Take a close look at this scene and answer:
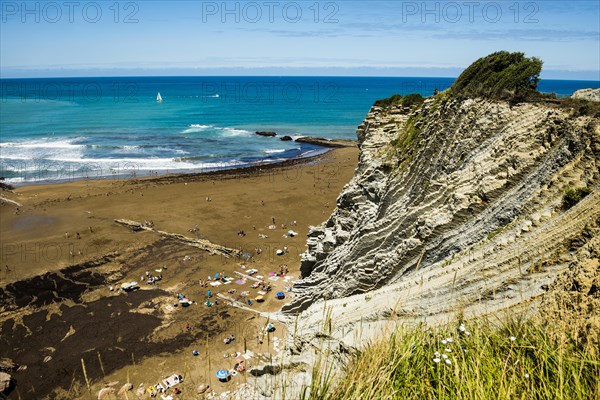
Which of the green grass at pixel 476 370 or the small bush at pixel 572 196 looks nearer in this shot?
the green grass at pixel 476 370

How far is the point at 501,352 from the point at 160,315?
759 inches

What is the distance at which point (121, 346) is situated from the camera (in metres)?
18.1

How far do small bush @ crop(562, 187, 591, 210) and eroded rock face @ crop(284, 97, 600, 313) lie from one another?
8.4 inches

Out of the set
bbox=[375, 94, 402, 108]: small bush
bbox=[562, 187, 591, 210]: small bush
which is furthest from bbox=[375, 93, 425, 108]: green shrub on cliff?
bbox=[562, 187, 591, 210]: small bush

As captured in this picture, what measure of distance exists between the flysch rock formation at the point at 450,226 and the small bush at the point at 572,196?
156 millimetres

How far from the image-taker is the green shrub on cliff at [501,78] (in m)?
12.6

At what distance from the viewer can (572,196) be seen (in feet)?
25.1

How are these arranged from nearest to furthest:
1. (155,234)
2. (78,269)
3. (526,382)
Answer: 1. (526,382)
2. (78,269)
3. (155,234)

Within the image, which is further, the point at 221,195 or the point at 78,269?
the point at 221,195

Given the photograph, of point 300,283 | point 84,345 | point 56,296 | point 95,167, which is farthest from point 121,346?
point 95,167

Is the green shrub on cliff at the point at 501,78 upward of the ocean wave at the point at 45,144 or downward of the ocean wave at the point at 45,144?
upward

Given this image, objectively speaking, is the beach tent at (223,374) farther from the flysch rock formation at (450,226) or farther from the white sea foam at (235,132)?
the white sea foam at (235,132)

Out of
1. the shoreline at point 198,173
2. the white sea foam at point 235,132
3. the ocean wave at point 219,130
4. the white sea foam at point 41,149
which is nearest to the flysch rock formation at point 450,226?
the shoreline at point 198,173

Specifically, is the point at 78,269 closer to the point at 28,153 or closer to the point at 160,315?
the point at 160,315
